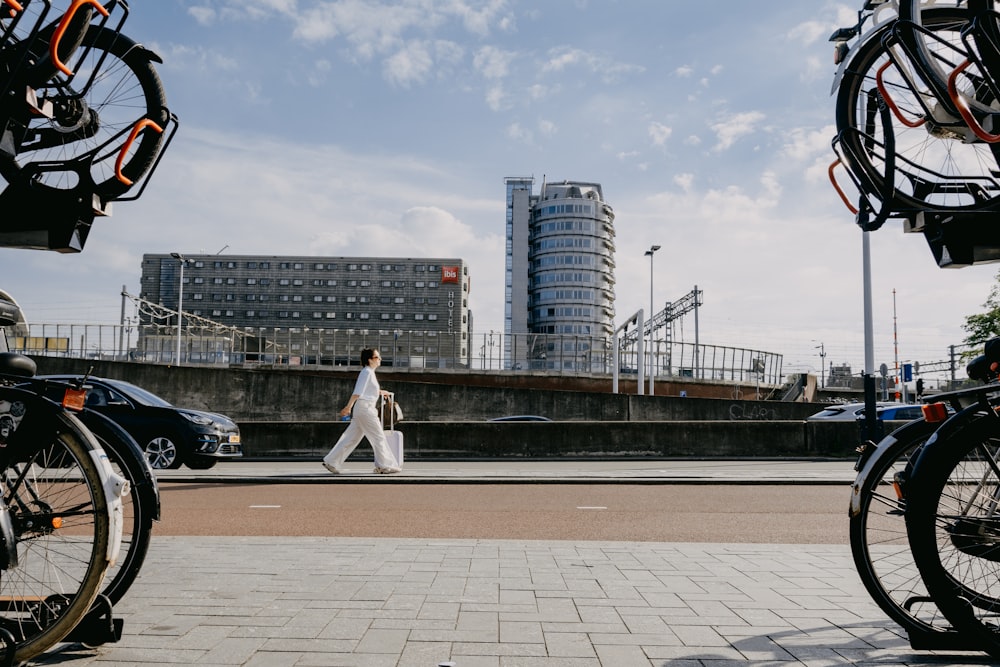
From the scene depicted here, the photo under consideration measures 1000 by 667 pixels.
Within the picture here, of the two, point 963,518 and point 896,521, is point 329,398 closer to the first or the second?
point 896,521

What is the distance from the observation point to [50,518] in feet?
10.5

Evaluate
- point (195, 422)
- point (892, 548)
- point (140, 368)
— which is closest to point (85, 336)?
point (140, 368)

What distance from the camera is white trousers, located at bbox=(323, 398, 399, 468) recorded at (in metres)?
12.4

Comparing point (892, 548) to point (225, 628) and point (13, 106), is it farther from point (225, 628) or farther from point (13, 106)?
point (13, 106)

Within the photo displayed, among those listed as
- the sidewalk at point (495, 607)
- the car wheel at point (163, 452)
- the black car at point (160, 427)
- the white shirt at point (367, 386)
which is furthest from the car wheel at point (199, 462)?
the sidewalk at point (495, 607)

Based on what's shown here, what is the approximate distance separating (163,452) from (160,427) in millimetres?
424

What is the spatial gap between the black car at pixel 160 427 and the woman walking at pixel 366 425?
2337mm

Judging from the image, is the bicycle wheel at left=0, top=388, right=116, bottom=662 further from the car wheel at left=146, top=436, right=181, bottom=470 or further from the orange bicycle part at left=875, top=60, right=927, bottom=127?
the car wheel at left=146, top=436, right=181, bottom=470

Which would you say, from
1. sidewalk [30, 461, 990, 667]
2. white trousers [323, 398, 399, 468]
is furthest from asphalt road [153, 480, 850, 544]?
sidewalk [30, 461, 990, 667]

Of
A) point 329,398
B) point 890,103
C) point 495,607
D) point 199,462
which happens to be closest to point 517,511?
point 495,607

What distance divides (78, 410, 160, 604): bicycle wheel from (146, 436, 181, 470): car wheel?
10.5 m

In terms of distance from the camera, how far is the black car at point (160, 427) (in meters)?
13.2

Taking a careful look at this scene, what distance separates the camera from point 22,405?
317 centimetres

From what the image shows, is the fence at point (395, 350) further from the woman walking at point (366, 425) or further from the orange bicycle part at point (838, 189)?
the orange bicycle part at point (838, 189)
